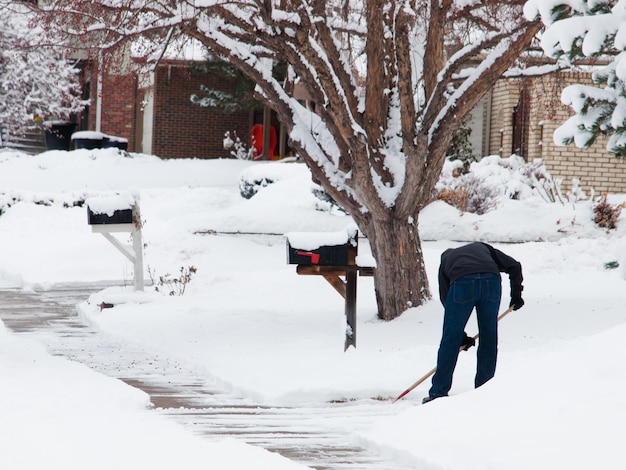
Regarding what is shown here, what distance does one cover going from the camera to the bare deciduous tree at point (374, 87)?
11.8 m

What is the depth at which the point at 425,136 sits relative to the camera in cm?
1210

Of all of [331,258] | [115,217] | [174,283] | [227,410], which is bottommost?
[227,410]

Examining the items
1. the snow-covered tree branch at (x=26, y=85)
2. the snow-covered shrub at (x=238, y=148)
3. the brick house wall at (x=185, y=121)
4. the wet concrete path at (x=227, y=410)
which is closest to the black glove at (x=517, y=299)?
the wet concrete path at (x=227, y=410)

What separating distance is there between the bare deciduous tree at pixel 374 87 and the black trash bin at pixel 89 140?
1688cm

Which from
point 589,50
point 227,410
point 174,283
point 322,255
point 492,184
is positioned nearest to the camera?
point 227,410

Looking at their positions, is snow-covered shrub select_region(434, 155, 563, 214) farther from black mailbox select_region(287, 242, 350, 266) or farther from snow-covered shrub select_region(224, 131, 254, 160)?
black mailbox select_region(287, 242, 350, 266)

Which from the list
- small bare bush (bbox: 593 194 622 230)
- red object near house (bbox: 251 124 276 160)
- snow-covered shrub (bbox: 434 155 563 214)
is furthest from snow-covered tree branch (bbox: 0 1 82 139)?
small bare bush (bbox: 593 194 622 230)

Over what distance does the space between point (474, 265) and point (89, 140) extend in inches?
895

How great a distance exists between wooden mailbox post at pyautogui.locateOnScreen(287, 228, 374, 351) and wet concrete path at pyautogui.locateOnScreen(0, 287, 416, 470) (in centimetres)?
149

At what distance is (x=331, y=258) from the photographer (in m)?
10.3

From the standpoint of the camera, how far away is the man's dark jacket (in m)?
8.14

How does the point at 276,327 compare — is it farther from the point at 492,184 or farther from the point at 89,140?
the point at 89,140

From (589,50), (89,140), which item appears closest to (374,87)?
(589,50)

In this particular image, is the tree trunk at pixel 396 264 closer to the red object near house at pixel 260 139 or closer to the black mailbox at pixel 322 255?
the black mailbox at pixel 322 255
